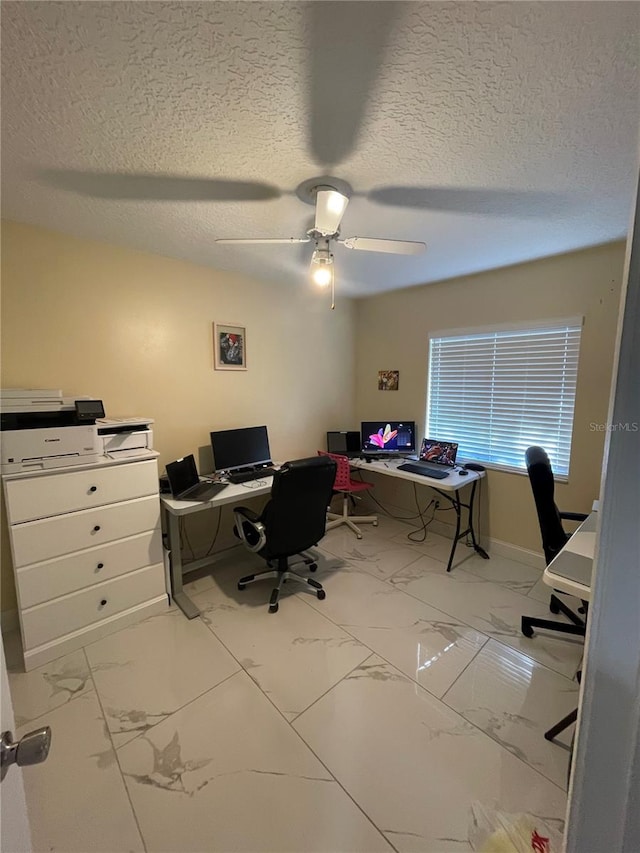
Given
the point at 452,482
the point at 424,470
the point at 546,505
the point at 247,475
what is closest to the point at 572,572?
the point at 546,505

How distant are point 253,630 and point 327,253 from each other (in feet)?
7.27

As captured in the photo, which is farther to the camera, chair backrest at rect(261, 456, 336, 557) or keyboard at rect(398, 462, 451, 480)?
keyboard at rect(398, 462, 451, 480)

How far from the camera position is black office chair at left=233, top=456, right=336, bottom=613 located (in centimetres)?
206

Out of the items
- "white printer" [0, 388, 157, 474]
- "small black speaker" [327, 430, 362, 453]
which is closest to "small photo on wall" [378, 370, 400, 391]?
"small black speaker" [327, 430, 362, 453]

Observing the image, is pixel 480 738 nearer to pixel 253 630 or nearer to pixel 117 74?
pixel 253 630

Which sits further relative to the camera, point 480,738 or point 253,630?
point 253,630

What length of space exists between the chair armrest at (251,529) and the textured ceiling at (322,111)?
5.91 ft

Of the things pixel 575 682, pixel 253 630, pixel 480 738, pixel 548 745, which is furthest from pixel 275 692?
pixel 575 682

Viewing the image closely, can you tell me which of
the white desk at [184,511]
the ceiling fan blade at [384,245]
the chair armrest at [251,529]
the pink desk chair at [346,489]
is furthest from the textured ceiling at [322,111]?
the pink desk chair at [346,489]

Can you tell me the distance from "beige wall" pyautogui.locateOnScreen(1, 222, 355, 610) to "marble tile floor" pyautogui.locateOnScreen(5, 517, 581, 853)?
1.12 meters

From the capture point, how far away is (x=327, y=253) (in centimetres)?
178

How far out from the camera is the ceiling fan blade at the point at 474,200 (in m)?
1.60

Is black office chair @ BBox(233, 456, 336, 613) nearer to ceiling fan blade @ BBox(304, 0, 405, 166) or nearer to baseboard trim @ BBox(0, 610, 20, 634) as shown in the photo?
baseboard trim @ BBox(0, 610, 20, 634)

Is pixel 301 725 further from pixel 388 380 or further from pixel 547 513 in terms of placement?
pixel 388 380
